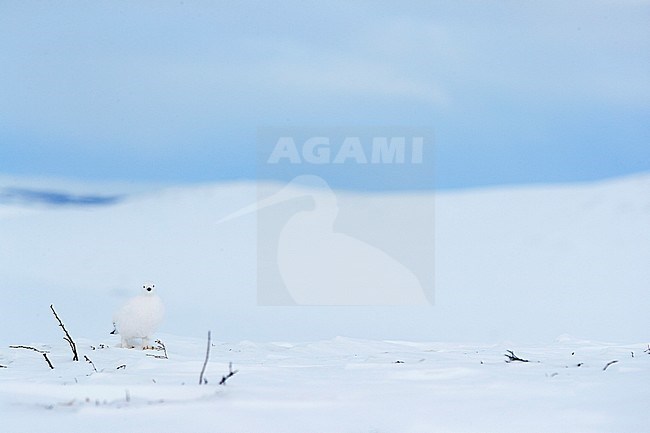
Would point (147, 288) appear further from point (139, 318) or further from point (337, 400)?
point (337, 400)

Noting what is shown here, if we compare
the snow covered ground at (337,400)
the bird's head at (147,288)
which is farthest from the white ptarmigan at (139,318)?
the snow covered ground at (337,400)

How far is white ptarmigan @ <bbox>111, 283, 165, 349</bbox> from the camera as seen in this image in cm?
412

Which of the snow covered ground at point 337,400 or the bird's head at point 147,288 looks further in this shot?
the bird's head at point 147,288

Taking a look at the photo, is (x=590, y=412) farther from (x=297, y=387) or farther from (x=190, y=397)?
(x=190, y=397)

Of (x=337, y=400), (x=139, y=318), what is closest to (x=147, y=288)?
(x=139, y=318)

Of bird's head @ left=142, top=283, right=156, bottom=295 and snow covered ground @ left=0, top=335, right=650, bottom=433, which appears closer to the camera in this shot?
snow covered ground @ left=0, top=335, right=650, bottom=433

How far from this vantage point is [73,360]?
311 centimetres

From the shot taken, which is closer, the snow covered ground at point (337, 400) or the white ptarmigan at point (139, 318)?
the snow covered ground at point (337, 400)

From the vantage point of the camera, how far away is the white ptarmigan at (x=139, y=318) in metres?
4.12

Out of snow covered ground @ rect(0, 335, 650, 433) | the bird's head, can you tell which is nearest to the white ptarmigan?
the bird's head

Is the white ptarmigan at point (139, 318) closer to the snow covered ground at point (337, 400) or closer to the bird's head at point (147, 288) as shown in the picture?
the bird's head at point (147, 288)

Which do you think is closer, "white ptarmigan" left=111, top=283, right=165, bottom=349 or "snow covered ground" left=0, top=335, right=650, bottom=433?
"snow covered ground" left=0, top=335, right=650, bottom=433

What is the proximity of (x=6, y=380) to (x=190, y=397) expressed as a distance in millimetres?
711

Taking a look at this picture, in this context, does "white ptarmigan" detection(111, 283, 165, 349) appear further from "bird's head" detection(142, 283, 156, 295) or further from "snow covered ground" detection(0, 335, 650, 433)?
"snow covered ground" detection(0, 335, 650, 433)
